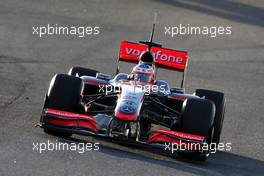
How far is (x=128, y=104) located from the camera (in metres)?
11.5

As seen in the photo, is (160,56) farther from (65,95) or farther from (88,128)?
(88,128)

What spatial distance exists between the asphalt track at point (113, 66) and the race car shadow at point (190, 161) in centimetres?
2

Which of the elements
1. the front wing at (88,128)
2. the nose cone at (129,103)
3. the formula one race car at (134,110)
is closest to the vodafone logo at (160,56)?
the formula one race car at (134,110)

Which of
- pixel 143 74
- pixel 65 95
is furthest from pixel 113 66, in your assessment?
pixel 65 95

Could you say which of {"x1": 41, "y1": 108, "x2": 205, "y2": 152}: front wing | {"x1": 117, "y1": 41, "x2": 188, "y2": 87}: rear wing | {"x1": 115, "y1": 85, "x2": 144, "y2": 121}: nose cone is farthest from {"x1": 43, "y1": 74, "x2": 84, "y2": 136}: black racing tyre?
{"x1": 117, "y1": 41, "x2": 188, "y2": 87}: rear wing

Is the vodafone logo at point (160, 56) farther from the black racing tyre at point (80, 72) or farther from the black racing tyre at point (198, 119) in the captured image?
the black racing tyre at point (198, 119)

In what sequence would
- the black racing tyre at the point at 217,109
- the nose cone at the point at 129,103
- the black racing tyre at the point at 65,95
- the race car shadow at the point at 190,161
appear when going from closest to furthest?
the race car shadow at the point at 190,161, the nose cone at the point at 129,103, the black racing tyre at the point at 65,95, the black racing tyre at the point at 217,109

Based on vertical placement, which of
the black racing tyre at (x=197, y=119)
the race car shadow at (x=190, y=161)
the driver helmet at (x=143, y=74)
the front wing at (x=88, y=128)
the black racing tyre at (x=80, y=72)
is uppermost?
the driver helmet at (x=143, y=74)

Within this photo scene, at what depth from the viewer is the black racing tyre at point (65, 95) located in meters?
11.7

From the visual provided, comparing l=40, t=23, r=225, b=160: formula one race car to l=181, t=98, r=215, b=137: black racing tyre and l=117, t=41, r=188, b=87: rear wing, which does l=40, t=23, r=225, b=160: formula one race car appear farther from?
l=117, t=41, r=188, b=87: rear wing

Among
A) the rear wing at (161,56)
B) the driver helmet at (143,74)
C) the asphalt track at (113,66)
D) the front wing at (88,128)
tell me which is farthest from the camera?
the rear wing at (161,56)

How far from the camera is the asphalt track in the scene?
1056cm

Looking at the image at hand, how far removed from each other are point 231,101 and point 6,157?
606cm

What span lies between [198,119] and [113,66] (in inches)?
239
